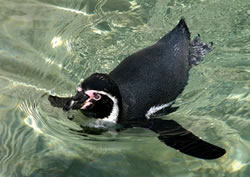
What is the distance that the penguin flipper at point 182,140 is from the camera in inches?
108

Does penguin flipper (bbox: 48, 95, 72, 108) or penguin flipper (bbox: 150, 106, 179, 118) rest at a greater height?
penguin flipper (bbox: 150, 106, 179, 118)

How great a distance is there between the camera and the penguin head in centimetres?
284

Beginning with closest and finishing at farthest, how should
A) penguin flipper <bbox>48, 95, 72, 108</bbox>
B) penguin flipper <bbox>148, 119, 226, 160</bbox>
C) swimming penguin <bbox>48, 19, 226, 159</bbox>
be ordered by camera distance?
penguin flipper <bbox>148, 119, 226, 160</bbox>
swimming penguin <bbox>48, 19, 226, 159</bbox>
penguin flipper <bbox>48, 95, 72, 108</bbox>

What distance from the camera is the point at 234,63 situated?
13.1ft

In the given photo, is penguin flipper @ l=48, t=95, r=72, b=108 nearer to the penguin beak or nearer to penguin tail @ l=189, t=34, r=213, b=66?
the penguin beak

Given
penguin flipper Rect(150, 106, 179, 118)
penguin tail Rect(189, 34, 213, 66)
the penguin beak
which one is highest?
penguin tail Rect(189, 34, 213, 66)

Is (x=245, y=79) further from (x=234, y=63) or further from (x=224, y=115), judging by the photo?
(x=224, y=115)

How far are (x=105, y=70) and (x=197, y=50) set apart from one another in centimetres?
102

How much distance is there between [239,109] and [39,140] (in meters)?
1.71

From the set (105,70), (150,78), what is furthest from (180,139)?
(105,70)

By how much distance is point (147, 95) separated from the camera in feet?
10.7

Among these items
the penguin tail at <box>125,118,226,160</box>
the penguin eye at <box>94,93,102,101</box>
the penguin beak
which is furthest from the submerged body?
the penguin beak

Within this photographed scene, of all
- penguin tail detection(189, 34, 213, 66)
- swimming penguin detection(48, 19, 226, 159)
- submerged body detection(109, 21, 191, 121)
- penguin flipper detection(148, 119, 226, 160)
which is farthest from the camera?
penguin tail detection(189, 34, 213, 66)

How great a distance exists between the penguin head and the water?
0.20 meters
